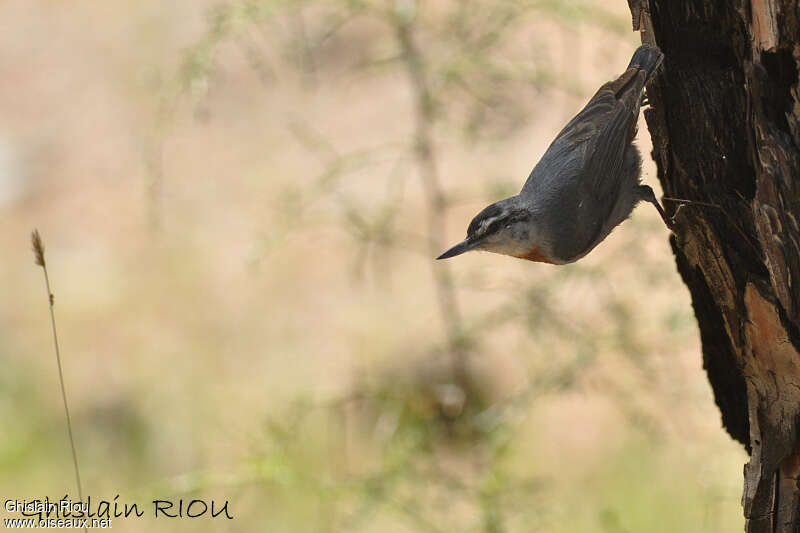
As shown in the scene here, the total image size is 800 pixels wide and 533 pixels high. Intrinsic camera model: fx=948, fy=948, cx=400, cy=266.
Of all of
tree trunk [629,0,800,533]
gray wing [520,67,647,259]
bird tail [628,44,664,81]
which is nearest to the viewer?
tree trunk [629,0,800,533]

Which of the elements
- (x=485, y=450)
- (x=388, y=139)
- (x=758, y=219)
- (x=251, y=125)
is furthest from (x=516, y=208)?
(x=251, y=125)

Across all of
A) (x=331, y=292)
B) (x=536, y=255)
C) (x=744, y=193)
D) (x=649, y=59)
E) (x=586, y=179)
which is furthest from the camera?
(x=331, y=292)

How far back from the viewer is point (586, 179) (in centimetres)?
302

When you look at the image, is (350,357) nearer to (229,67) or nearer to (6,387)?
(6,387)

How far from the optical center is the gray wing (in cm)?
300

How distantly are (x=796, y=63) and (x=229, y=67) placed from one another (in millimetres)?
5965

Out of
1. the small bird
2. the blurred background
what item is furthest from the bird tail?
the blurred background

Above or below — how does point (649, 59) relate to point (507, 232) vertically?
above

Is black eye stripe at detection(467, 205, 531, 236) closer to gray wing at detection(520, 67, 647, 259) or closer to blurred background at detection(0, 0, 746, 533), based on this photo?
gray wing at detection(520, 67, 647, 259)

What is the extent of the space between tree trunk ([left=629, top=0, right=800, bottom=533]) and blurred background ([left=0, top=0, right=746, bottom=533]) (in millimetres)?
1121

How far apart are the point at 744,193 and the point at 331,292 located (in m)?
4.11

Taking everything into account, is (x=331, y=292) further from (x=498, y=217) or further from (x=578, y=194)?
(x=578, y=194)

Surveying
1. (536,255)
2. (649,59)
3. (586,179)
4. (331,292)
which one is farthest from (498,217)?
(331,292)

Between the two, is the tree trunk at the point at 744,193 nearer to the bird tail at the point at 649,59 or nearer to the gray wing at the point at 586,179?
the bird tail at the point at 649,59
